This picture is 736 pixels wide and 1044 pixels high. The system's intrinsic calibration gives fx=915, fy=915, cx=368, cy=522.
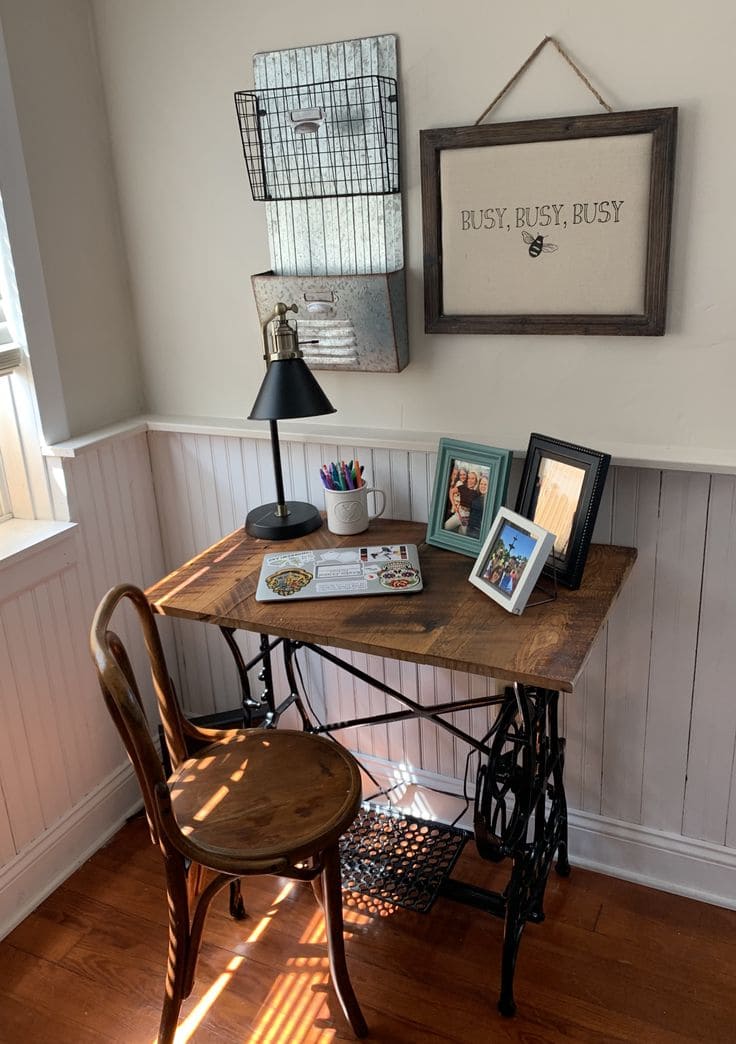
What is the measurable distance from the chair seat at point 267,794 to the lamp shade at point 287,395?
0.66 metres

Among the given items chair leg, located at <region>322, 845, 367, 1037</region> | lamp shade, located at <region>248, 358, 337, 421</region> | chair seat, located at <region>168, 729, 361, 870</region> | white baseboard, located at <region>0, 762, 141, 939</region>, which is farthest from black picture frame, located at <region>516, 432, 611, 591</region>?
white baseboard, located at <region>0, 762, 141, 939</region>

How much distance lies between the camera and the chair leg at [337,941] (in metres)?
1.68

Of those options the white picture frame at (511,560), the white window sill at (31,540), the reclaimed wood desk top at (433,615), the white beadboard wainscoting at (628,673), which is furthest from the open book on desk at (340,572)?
the white window sill at (31,540)

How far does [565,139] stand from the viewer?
5.70 feet

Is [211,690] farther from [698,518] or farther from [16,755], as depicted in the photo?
[698,518]

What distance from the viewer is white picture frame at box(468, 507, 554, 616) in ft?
5.39

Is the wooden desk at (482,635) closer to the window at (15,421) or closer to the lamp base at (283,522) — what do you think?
the lamp base at (283,522)

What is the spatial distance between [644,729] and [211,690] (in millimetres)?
1201

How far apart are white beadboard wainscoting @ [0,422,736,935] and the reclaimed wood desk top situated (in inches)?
5.3

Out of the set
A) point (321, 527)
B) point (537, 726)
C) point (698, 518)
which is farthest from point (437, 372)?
point (537, 726)

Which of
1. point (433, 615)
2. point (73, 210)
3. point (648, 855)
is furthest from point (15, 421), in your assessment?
point (648, 855)

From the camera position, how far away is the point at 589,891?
2.10 metres

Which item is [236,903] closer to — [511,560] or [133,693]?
[133,693]

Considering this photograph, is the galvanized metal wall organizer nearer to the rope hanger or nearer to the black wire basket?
the black wire basket
